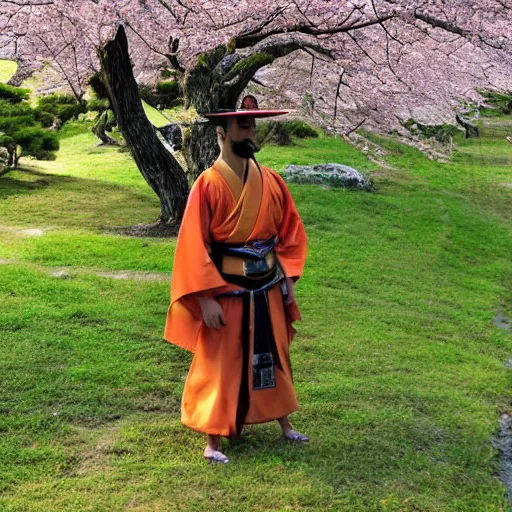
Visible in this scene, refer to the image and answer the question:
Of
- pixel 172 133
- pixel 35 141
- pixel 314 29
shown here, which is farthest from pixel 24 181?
pixel 314 29

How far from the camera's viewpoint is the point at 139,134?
996 cm

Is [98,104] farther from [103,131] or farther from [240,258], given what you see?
[240,258]

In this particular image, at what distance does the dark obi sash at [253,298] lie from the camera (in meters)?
4.20

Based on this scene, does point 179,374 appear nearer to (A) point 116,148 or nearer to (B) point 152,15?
(B) point 152,15

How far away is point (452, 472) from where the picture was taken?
14.4 feet

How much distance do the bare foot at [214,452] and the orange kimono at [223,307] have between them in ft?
0.42

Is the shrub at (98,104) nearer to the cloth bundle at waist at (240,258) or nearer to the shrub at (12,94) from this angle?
the shrub at (12,94)

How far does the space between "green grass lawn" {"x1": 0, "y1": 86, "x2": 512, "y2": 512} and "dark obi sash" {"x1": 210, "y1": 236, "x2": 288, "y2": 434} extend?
457mm

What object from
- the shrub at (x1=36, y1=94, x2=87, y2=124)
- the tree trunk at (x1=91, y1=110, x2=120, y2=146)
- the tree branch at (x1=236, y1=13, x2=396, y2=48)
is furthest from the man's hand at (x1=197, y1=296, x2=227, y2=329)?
the shrub at (x1=36, y1=94, x2=87, y2=124)

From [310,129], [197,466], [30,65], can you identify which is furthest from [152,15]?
[310,129]

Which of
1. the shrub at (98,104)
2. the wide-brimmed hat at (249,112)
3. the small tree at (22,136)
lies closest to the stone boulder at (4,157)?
the small tree at (22,136)

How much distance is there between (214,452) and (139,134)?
6.46 m

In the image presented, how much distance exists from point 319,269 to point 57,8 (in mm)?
4147

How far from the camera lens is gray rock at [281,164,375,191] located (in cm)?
1386
